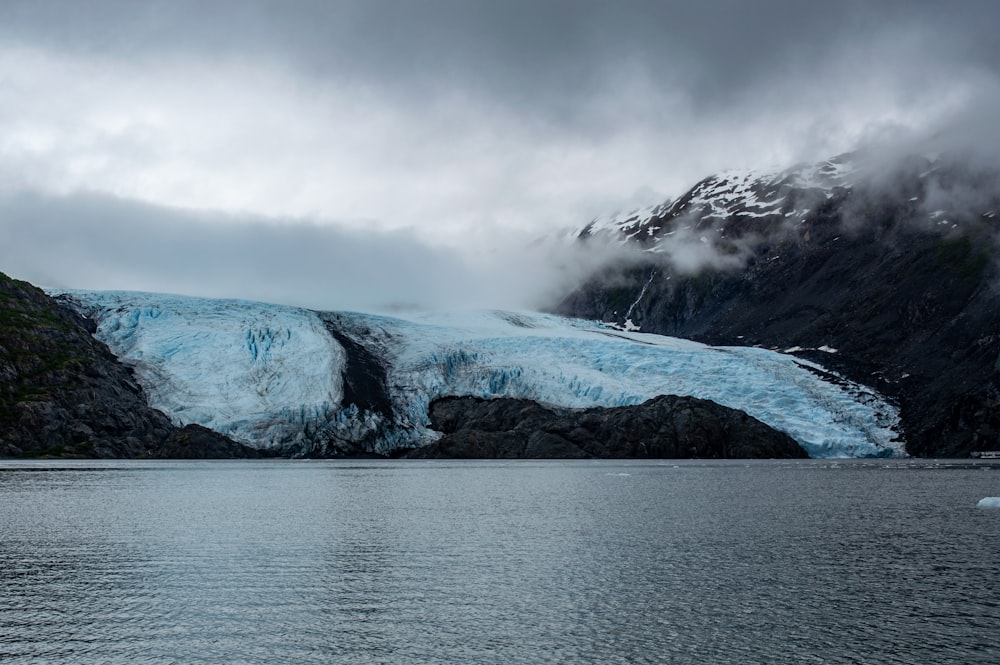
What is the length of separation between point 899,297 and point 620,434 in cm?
7916

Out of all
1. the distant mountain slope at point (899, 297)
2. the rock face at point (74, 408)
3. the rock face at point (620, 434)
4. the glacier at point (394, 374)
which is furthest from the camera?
the distant mountain slope at point (899, 297)

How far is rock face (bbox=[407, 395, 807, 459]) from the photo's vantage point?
86625 mm

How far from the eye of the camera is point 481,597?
17.5 m

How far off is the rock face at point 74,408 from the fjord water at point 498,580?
44332 mm

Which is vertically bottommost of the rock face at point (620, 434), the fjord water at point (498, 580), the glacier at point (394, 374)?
the fjord water at point (498, 580)

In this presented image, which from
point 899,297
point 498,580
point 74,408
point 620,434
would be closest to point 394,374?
point 620,434

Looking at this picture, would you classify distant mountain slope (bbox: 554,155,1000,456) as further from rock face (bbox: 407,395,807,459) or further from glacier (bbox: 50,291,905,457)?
rock face (bbox: 407,395,807,459)

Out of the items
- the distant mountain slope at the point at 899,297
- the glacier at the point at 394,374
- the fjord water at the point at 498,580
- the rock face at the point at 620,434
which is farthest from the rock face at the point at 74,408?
the distant mountain slope at the point at 899,297

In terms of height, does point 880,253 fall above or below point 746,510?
above

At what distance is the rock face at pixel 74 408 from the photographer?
3110 inches

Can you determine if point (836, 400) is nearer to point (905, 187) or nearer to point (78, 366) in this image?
point (78, 366)

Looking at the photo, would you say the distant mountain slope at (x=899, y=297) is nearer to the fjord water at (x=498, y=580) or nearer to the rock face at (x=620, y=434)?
the rock face at (x=620, y=434)

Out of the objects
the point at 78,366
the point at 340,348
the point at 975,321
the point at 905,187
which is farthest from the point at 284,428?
the point at 905,187

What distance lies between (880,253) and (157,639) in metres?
170
